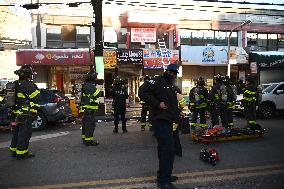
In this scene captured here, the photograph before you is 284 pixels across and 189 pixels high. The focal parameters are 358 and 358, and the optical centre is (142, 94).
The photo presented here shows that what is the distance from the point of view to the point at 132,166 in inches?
269

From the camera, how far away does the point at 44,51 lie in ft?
74.9

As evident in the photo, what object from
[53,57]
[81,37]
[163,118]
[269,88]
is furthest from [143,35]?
[163,118]

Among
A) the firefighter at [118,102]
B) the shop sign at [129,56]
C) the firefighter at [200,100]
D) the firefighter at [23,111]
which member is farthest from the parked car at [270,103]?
the firefighter at [23,111]

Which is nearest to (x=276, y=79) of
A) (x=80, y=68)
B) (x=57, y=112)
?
(x=80, y=68)

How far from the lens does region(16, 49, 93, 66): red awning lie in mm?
22558

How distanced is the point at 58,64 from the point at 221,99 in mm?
14468

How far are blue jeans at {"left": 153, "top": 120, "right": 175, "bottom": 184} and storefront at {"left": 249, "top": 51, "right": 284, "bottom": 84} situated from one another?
2250 centimetres

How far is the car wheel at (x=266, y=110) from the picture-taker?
50.6 ft

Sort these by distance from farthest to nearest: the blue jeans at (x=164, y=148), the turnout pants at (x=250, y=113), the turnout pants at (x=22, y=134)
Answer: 1. the turnout pants at (x=250, y=113)
2. the turnout pants at (x=22, y=134)
3. the blue jeans at (x=164, y=148)

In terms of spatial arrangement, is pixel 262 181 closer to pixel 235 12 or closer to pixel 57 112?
pixel 57 112

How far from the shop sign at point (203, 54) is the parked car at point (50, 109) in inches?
532

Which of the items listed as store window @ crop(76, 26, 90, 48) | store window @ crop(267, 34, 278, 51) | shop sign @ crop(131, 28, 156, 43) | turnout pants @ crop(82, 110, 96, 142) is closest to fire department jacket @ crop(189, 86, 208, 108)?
turnout pants @ crop(82, 110, 96, 142)

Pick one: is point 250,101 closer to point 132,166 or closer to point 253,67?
point 132,166

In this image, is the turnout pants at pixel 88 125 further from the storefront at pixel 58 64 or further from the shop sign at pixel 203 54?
the shop sign at pixel 203 54
